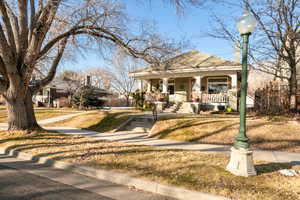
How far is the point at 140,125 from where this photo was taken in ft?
36.1

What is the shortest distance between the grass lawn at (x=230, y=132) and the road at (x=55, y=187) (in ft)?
16.6

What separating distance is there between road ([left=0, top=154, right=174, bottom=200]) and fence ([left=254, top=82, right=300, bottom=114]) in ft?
33.9

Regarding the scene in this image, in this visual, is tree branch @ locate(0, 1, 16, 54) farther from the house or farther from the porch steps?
the house

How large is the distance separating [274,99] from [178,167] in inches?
369

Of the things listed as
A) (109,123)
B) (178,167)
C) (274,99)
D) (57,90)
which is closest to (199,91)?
(274,99)

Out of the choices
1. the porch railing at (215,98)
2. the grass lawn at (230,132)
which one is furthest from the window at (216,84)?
the grass lawn at (230,132)

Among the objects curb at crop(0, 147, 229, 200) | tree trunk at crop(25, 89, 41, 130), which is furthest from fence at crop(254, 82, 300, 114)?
tree trunk at crop(25, 89, 41, 130)

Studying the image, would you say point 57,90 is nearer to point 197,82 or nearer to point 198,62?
point 198,62

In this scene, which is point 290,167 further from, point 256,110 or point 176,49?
point 256,110

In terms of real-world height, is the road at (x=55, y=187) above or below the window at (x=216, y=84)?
below

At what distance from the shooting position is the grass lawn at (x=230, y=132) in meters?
7.33

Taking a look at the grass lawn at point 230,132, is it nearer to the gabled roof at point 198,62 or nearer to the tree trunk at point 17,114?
the gabled roof at point 198,62

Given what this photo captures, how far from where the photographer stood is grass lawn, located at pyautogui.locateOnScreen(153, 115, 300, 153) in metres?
7.33

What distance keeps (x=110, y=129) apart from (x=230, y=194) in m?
8.30
